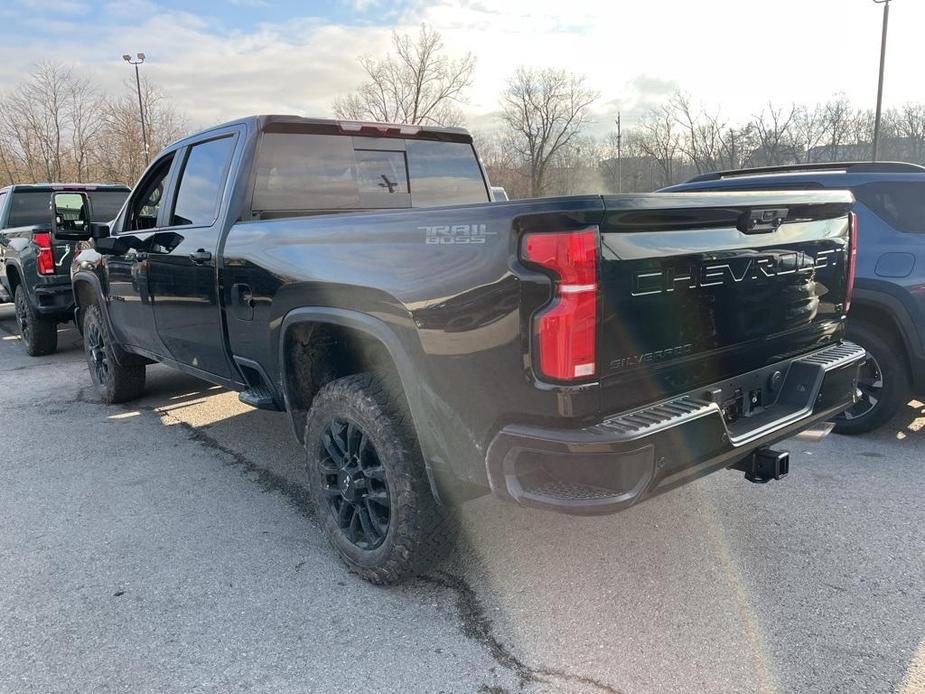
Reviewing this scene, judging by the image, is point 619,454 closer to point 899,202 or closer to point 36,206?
point 899,202

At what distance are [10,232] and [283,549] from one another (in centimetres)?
710

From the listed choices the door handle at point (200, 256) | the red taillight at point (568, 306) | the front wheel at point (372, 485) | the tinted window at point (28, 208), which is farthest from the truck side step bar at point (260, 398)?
the tinted window at point (28, 208)

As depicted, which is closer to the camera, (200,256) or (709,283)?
(709,283)

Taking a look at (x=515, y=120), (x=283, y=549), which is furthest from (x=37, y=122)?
(x=283, y=549)

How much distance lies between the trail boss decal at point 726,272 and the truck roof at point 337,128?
2450 mm

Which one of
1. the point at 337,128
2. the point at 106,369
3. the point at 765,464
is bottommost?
the point at 106,369

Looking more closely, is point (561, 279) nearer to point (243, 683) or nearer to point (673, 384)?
point (673, 384)

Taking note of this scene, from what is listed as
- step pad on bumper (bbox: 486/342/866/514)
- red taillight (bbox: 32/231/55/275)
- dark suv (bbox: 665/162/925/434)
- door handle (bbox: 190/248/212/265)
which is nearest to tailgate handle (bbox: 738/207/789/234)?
step pad on bumper (bbox: 486/342/866/514)

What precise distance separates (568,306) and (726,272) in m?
0.79

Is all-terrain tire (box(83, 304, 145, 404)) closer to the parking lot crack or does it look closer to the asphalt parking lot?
the asphalt parking lot

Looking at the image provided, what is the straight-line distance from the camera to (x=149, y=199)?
487cm

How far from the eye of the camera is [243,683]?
237 centimetres

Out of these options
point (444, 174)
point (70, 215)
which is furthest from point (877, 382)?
point (70, 215)

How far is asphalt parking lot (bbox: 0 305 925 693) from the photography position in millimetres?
2385
